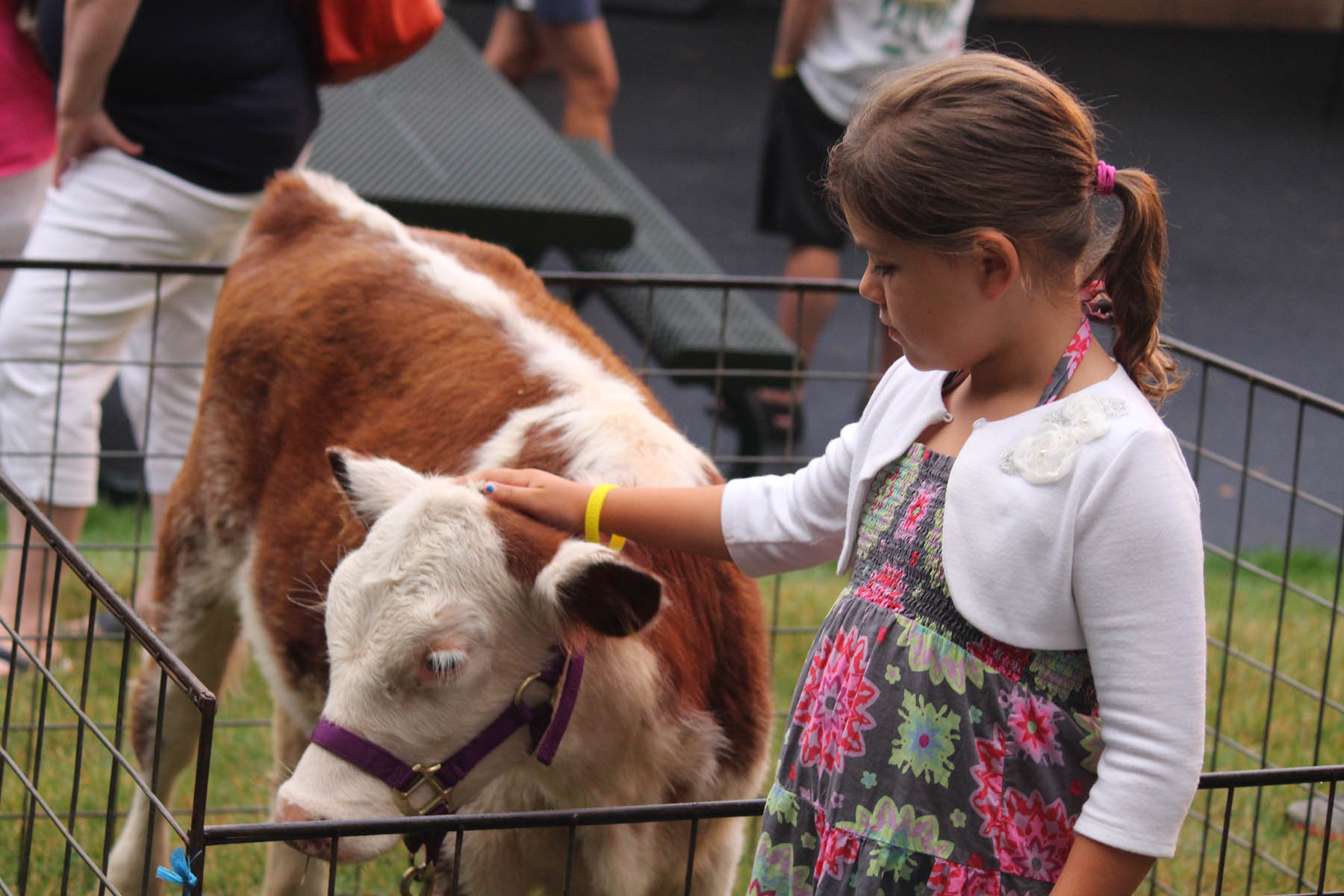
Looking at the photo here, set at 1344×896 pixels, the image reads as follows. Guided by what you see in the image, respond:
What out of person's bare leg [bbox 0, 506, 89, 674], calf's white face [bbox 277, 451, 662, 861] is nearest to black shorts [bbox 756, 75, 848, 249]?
person's bare leg [bbox 0, 506, 89, 674]

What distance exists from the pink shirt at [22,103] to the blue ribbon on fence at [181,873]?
2.80 metres

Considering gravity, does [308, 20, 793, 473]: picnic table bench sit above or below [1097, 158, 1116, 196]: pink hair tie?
below

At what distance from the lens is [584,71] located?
21.0 feet

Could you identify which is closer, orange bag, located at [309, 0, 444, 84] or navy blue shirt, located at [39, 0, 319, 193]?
navy blue shirt, located at [39, 0, 319, 193]

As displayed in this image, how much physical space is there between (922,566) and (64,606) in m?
3.35

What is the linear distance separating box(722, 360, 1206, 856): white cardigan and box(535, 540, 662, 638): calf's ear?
478 millimetres

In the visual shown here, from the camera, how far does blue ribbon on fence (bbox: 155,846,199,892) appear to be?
142 centimetres

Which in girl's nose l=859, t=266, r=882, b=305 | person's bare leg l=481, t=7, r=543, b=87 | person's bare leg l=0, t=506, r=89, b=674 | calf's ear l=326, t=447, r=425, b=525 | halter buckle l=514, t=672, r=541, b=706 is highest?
girl's nose l=859, t=266, r=882, b=305

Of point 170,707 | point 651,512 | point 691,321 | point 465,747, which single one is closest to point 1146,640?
point 651,512

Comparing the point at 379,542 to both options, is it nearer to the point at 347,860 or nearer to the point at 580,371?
the point at 347,860

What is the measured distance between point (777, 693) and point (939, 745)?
2.49m

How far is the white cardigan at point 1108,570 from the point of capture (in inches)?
58.4

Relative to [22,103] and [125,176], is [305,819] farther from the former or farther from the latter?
[22,103]

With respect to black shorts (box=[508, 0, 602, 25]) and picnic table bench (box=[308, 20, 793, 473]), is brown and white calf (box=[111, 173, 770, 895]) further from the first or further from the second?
black shorts (box=[508, 0, 602, 25])
